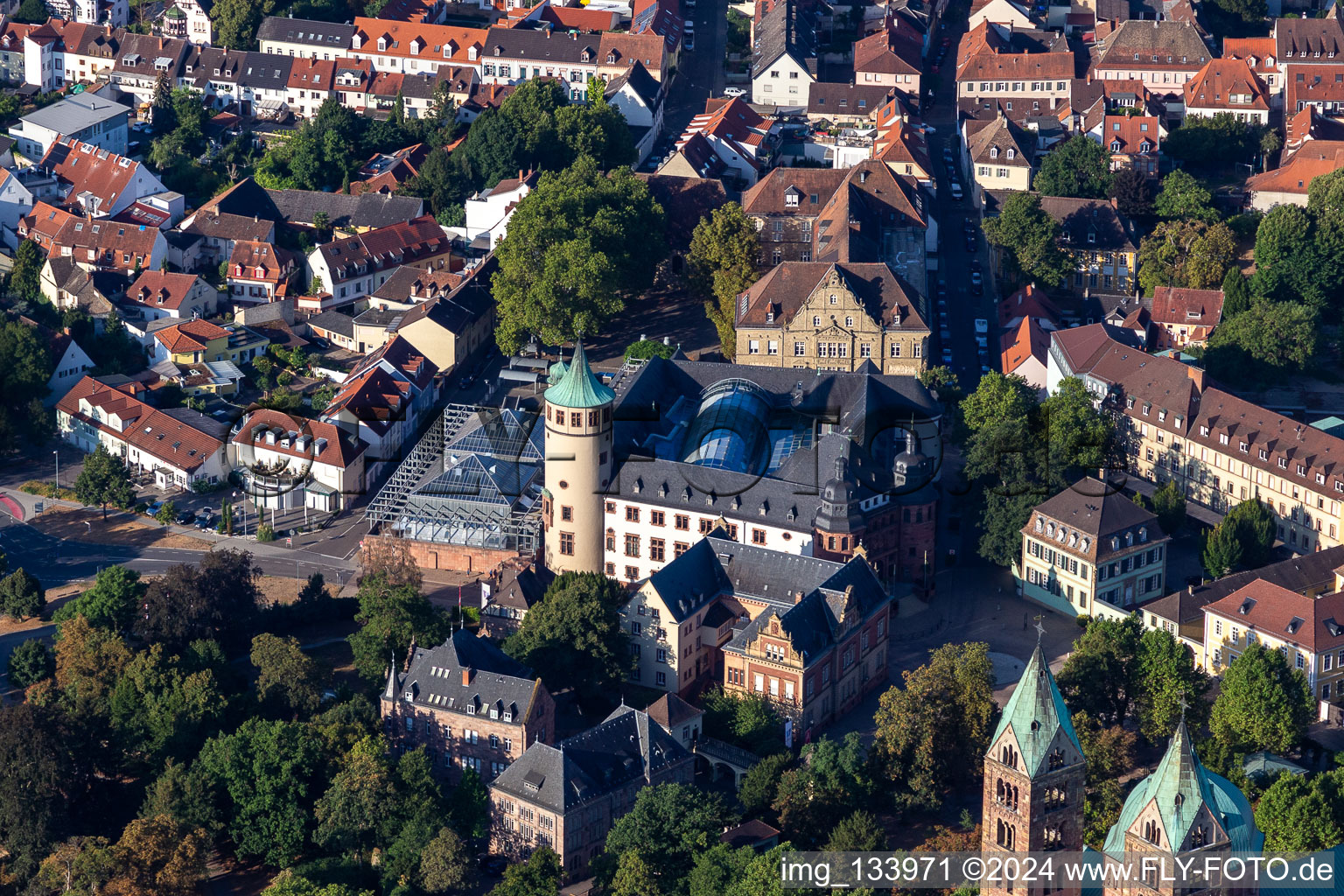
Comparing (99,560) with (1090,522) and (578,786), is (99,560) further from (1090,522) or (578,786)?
(1090,522)

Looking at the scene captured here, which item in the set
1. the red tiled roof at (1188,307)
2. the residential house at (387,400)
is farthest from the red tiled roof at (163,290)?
the red tiled roof at (1188,307)

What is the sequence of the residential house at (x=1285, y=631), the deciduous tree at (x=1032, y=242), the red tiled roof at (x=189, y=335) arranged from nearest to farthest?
1. the residential house at (x=1285, y=631)
2. the red tiled roof at (x=189, y=335)
3. the deciduous tree at (x=1032, y=242)

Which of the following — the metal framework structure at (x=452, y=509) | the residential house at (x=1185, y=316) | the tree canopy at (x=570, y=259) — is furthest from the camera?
the residential house at (x=1185, y=316)

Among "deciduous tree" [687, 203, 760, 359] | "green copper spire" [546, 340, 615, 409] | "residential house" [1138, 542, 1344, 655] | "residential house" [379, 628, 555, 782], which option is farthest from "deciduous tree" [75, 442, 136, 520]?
"residential house" [1138, 542, 1344, 655]

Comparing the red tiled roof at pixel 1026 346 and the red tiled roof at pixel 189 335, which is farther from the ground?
the red tiled roof at pixel 1026 346

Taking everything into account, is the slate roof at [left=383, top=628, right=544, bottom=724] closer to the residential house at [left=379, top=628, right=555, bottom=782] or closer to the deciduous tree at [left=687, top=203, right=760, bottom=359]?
the residential house at [left=379, top=628, right=555, bottom=782]

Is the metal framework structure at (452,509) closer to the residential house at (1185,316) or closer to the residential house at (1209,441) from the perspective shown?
the residential house at (1209,441)
